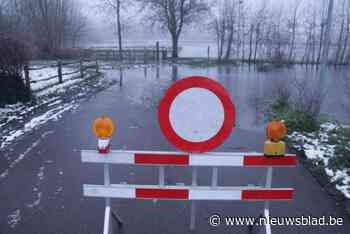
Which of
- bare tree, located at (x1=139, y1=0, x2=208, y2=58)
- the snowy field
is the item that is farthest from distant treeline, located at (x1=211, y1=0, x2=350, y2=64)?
the snowy field

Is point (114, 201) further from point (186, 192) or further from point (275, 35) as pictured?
point (275, 35)

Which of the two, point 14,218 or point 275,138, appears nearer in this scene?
point 275,138

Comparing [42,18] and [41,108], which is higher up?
[42,18]

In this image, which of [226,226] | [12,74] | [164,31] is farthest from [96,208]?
[164,31]

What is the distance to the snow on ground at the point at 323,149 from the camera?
4.32 m

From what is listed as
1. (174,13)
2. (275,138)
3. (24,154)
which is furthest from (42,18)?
(275,138)

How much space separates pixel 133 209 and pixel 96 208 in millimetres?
462

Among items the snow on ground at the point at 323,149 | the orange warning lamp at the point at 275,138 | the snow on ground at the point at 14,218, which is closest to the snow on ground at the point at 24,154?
the snow on ground at the point at 14,218

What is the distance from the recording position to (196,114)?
2578 millimetres

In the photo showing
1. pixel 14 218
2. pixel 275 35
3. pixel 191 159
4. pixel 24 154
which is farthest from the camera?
pixel 275 35

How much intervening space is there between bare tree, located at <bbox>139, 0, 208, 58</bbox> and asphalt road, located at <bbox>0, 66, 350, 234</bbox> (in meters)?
29.2

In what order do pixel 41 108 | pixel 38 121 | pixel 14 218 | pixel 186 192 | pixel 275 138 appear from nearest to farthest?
pixel 275 138 → pixel 186 192 → pixel 14 218 → pixel 38 121 → pixel 41 108

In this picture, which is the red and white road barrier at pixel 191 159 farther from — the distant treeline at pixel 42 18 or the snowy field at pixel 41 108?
the distant treeline at pixel 42 18

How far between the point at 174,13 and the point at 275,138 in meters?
34.3
